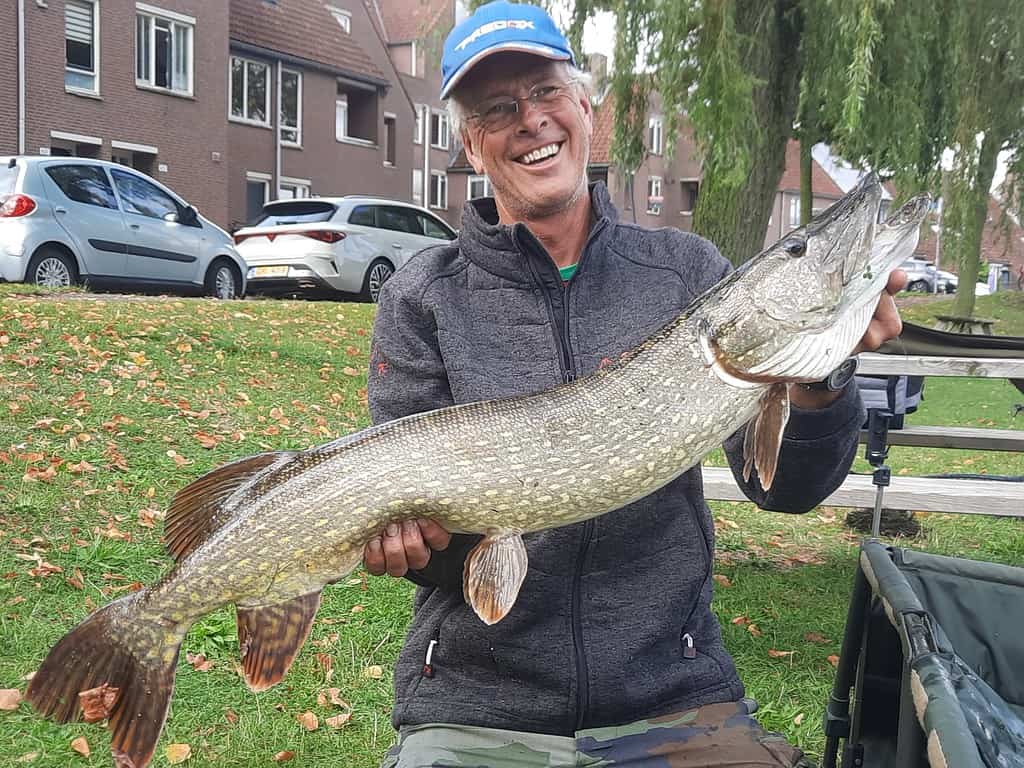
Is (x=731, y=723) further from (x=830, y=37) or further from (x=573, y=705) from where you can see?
(x=830, y=37)

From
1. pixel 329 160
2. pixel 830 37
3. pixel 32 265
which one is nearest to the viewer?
pixel 830 37

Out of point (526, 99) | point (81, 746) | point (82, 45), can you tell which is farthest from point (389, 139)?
point (526, 99)

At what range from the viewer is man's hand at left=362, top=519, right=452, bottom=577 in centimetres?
194

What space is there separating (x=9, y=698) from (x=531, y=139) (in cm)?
Result: 241

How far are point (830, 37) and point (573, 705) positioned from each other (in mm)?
7741

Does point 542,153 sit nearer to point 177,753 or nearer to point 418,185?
point 177,753

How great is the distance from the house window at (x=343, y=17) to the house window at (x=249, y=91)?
193 inches

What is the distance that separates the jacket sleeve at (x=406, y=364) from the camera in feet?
7.41

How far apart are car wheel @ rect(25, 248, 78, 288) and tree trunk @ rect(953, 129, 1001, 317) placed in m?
11.1

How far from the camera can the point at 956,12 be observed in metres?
8.84

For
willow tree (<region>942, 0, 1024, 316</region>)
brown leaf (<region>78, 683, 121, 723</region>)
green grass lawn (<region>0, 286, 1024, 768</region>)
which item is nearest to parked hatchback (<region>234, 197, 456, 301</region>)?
green grass lawn (<region>0, 286, 1024, 768</region>)

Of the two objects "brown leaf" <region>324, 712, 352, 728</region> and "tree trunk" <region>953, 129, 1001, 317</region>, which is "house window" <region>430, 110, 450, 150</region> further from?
"brown leaf" <region>324, 712, 352, 728</region>

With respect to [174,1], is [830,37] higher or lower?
lower

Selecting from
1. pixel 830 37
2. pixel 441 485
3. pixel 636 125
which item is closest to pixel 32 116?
pixel 636 125
